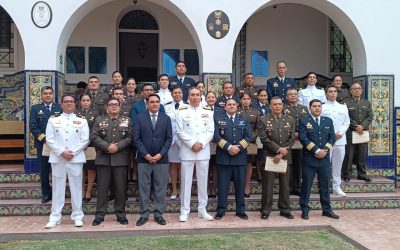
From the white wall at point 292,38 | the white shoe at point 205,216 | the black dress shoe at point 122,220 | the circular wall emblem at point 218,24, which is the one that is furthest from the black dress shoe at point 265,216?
the white wall at point 292,38

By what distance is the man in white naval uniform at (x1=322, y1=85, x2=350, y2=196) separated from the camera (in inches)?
302

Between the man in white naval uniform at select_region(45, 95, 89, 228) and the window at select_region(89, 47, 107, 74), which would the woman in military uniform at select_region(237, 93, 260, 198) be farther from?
the window at select_region(89, 47, 107, 74)

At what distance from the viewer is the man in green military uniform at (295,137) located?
748 cm

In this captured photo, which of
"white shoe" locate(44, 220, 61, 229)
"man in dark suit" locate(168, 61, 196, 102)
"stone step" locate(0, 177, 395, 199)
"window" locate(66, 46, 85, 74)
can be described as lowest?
"white shoe" locate(44, 220, 61, 229)

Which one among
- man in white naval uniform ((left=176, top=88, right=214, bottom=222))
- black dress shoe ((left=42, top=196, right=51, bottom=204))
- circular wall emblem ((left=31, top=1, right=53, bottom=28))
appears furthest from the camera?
circular wall emblem ((left=31, top=1, right=53, bottom=28))

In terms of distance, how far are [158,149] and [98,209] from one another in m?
1.20

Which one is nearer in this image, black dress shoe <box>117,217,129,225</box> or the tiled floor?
the tiled floor

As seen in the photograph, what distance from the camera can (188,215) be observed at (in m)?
7.11

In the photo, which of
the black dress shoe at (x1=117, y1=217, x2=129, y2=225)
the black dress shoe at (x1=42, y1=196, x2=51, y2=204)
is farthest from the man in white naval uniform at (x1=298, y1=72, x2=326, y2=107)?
the black dress shoe at (x1=42, y1=196, x2=51, y2=204)

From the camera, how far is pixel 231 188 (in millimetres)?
7930

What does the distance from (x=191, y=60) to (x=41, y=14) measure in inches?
158

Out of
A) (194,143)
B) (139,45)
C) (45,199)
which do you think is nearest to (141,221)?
(194,143)

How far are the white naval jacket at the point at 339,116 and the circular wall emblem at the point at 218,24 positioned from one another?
87.5 inches

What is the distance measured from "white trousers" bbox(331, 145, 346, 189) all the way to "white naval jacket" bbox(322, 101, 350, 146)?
0.33 feet
